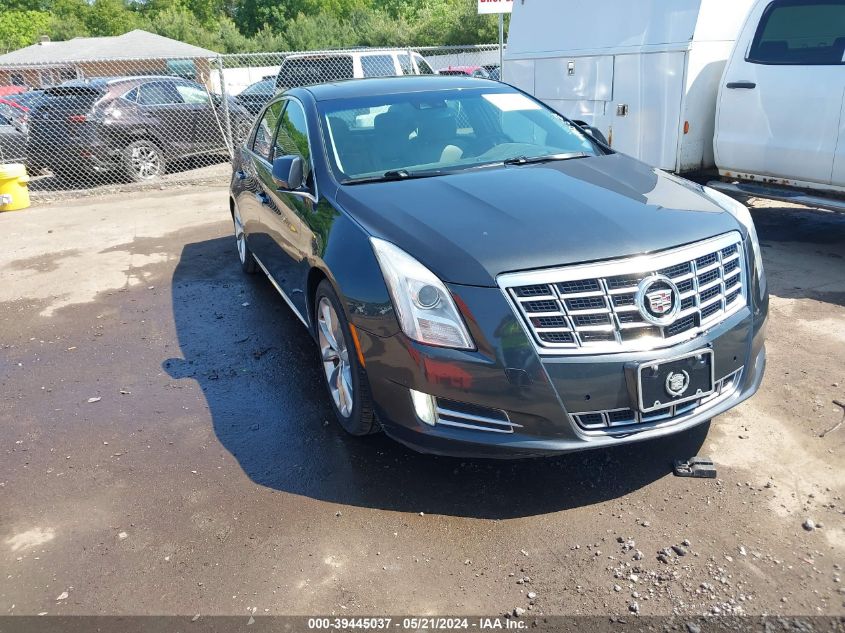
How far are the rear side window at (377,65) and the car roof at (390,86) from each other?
8.52 m

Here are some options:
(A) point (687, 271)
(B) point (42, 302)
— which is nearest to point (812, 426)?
(A) point (687, 271)

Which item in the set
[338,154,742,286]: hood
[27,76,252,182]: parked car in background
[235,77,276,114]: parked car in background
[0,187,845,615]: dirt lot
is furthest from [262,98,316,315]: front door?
[235,77,276,114]: parked car in background

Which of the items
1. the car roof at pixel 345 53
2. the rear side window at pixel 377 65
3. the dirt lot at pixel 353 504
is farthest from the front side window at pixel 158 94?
the dirt lot at pixel 353 504

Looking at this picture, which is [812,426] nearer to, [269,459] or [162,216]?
[269,459]

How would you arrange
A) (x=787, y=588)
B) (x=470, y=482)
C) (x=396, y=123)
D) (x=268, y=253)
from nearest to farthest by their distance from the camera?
(x=787, y=588) < (x=470, y=482) < (x=396, y=123) < (x=268, y=253)

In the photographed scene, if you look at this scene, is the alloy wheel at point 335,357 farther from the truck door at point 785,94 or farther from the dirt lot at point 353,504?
the truck door at point 785,94

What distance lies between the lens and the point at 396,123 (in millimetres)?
4473

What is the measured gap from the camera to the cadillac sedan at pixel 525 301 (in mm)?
2906

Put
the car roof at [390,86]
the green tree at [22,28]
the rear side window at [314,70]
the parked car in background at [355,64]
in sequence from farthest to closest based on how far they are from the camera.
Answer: the green tree at [22,28] < the rear side window at [314,70] < the parked car in background at [355,64] < the car roof at [390,86]

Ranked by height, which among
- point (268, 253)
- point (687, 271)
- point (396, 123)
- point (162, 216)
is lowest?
point (162, 216)

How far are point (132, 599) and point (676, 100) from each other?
6.40 m

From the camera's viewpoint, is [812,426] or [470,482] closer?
[470,482]

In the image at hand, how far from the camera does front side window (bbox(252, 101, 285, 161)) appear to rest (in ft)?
17.7

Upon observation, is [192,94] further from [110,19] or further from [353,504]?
[110,19]
